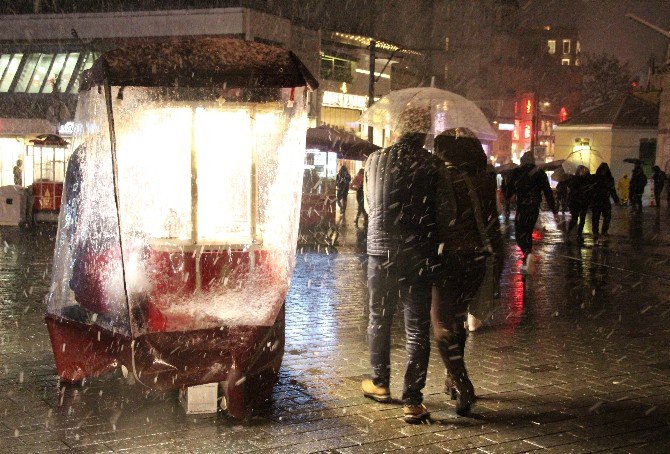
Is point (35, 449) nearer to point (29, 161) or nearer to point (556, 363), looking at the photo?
point (556, 363)

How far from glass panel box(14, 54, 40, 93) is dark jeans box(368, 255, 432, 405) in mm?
38453

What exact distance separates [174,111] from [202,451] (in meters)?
2.30

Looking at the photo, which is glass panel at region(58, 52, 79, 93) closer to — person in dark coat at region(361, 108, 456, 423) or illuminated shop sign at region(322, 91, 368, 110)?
illuminated shop sign at region(322, 91, 368, 110)

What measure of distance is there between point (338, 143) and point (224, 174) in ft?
62.3

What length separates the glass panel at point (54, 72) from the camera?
132 feet

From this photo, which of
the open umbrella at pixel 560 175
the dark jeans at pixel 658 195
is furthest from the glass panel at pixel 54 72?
the dark jeans at pixel 658 195

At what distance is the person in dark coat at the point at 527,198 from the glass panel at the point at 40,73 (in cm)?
3192

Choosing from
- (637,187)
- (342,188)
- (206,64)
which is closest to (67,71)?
(342,188)

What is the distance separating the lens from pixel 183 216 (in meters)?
6.29

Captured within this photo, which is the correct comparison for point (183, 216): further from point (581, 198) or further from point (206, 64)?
point (581, 198)

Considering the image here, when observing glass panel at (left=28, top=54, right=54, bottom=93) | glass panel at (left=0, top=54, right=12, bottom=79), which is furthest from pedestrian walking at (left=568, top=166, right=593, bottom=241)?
glass panel at (left=0, top=54, right=12, bottom=79)

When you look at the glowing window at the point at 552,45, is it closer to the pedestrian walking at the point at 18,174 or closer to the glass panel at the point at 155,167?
the pedestrian walking at the point at 18,174

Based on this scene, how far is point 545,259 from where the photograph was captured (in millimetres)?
17141

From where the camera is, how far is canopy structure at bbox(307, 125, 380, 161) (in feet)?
82.5
